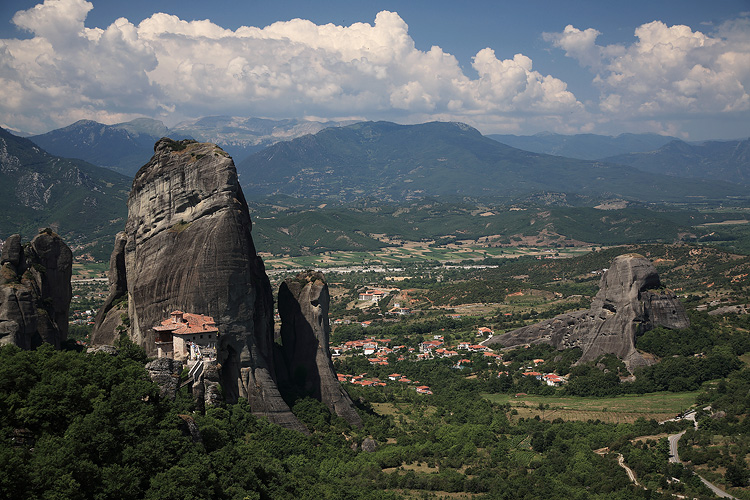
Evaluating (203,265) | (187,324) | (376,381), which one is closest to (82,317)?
(376,381)

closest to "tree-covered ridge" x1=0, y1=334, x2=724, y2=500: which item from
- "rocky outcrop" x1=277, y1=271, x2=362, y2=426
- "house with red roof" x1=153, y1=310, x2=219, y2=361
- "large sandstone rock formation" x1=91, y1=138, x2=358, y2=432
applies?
"rocky outcrop" x1=277, y1=271, x2=362, y2=426

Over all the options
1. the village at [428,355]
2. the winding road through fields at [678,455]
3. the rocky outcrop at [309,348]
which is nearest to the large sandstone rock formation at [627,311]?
the village at [428,355]

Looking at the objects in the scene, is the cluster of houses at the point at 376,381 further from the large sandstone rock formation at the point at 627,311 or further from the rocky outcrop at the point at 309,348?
the rocky outcrop at the point at 309,348

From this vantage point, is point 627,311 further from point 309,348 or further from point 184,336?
point 184,336

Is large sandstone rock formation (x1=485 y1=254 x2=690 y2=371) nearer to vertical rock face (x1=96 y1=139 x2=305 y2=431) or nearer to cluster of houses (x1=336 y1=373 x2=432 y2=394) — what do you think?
cluster of houses (x1=336 y1=373 x2=432 y2=394)

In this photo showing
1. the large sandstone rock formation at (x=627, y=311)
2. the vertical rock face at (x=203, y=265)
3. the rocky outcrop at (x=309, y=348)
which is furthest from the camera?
the large sandstone rock formation at (x=627, y=311)

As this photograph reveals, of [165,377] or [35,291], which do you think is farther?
[35,291]
